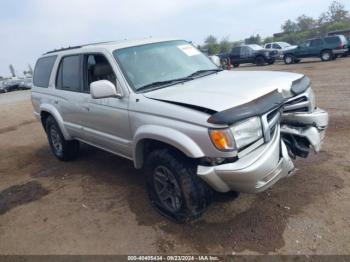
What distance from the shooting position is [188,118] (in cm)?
308

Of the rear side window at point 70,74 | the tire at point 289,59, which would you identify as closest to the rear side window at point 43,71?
the rear side window at point 70,74

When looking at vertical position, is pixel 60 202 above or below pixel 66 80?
below

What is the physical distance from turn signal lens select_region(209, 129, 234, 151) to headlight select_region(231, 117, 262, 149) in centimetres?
6

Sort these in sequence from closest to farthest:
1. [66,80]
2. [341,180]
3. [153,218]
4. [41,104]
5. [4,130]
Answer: [153,218] < [341,180] < [66,80] < [41,104] < [4,130]

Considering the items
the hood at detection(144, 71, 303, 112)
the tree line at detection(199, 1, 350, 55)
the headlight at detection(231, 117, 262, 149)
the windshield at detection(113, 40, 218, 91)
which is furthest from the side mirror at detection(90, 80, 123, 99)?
the tree line at detection(199, 1, 350, 55)

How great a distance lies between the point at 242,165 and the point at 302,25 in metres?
57.8

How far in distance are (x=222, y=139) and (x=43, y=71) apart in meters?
4.25

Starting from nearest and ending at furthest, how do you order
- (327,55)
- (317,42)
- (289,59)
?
(327,55) → (317,42) → (289,59)

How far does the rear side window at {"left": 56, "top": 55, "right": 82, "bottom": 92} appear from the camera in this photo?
4.86m

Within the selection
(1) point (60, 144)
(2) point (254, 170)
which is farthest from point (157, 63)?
(1) point (60, 144)

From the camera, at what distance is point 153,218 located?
12.3 ft

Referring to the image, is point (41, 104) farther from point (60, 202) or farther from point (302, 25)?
point (302, 25)

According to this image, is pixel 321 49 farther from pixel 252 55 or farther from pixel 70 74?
pixel 70 74

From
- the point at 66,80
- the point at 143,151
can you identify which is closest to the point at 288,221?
the point at 143,151
